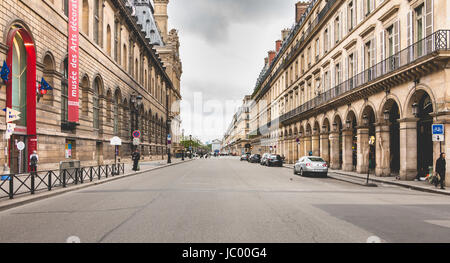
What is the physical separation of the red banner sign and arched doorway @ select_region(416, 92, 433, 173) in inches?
852

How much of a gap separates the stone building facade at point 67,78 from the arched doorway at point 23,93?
1.9 inches

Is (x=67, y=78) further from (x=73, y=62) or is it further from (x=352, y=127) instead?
(x=352, y=127)

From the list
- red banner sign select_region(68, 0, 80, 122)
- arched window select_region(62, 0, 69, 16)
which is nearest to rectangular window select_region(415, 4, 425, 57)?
red banner sign select_region(68, 0, 80, 122)

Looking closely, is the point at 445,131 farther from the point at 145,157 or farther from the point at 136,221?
the point at 145,157

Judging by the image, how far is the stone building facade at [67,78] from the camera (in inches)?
746

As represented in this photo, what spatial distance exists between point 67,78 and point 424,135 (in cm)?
2362

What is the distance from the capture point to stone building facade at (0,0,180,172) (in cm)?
1895

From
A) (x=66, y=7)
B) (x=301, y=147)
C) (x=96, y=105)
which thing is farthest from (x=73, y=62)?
(x=301, y=147)

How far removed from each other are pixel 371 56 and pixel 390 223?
1991 centimetres

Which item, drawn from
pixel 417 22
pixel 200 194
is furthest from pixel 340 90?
pixel 200 194

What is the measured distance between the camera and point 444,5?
55.0ft

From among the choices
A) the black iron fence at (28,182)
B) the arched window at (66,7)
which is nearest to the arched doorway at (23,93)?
the black iron fence at (28,182)

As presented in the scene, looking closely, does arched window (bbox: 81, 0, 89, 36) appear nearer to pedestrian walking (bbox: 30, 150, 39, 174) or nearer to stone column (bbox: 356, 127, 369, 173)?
pedestrian walking (bbox: 30, 150, 39, 174)
